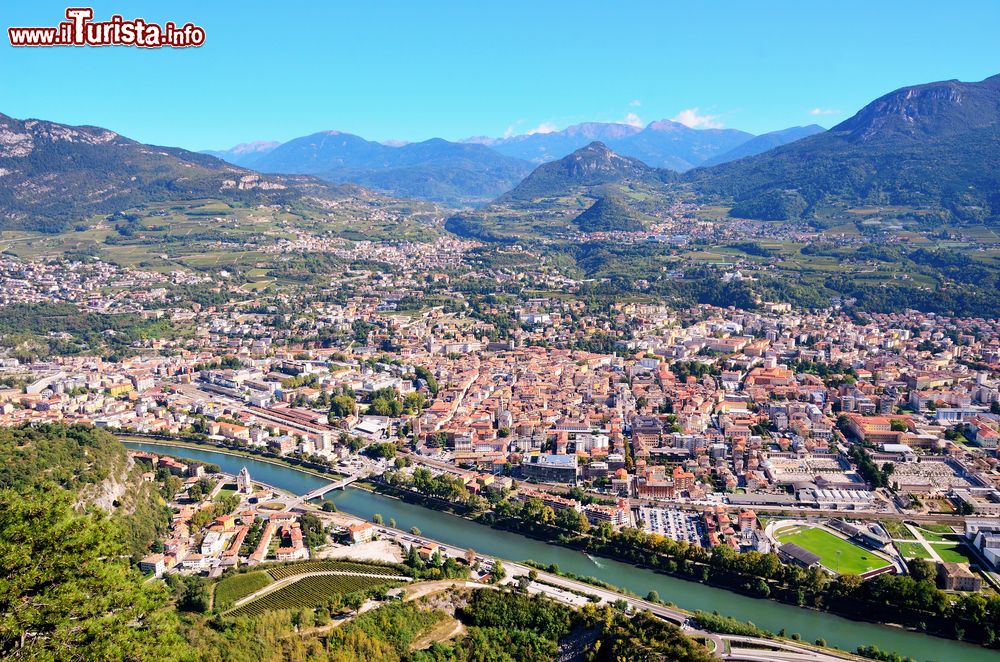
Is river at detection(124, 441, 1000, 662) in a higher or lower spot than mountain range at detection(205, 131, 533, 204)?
lower

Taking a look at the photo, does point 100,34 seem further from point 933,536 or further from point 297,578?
point 933,536

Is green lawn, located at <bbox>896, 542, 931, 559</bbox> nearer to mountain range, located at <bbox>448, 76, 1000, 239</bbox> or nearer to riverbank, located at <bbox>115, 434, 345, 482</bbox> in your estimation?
riverbank, located at <bbox>115, 434, 345, 482</bbox>

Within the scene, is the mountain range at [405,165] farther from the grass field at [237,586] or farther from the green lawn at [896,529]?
the grass field at [237,586]

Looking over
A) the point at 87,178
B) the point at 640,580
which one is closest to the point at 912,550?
the point at 640,580

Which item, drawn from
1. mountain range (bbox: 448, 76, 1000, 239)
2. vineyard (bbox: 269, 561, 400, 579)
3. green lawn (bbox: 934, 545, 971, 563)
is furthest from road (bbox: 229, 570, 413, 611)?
mountain range (bbox: 448, 76, 1000, 239)

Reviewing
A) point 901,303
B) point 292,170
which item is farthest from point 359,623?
point 292,170

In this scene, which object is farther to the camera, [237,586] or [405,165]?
[405,165]
